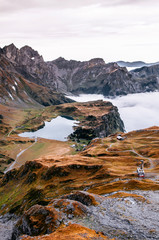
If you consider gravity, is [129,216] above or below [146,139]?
above

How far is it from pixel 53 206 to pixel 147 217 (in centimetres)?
2364

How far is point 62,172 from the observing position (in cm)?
11212

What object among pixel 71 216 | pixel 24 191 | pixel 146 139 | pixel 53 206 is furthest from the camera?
pixel 146 139

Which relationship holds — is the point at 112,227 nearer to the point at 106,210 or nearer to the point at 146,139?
the point at 106,210

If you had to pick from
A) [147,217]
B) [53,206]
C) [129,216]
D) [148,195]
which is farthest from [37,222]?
[148,195]

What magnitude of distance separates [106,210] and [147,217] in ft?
32.4

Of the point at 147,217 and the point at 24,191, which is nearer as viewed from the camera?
the point at 147,217

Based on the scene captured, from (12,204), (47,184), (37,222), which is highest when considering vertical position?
(37,222)

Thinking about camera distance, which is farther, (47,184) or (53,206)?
(47,184)

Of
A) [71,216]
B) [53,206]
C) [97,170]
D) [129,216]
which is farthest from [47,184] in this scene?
[129,216]

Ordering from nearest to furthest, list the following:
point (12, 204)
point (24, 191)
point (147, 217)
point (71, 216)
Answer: point (147, 217) < point (71, 216) < point (12, 204) < point (24, 191)

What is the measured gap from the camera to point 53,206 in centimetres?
5478

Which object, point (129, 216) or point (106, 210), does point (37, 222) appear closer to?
point (106, 210)

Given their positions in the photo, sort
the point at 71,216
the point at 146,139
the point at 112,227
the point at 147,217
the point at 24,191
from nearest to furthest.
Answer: the point at 112,227, the point at 147,217, the point at 71,216, the point at 24,191, the point at 146,139
